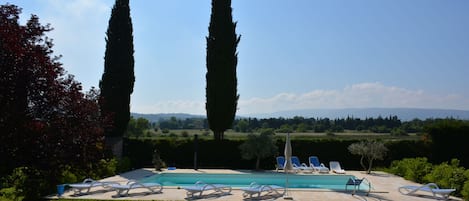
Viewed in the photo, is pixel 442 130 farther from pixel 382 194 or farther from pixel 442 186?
pixel 382 194

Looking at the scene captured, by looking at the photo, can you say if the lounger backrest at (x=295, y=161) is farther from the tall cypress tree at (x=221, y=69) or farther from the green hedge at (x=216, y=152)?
the tall cypress tree at (x=221, y=69)

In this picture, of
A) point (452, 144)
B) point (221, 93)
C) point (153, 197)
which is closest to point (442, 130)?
point (452, 144)

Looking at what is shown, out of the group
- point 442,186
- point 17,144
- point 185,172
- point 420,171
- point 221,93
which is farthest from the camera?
point 221,93

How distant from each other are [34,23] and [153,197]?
6.74m

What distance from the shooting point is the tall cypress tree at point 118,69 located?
24.2 meters

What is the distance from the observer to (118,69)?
24.3 m

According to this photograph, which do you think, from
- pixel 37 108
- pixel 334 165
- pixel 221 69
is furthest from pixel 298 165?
pixel 37 108

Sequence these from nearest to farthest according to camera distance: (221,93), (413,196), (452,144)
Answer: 1. (413,196)
2. (452,144)
3. (221,93)

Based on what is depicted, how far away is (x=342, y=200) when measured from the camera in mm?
13602

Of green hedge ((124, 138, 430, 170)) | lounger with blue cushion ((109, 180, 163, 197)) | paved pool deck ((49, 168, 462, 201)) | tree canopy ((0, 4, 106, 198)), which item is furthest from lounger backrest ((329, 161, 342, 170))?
tree canopy ((0, 4, 106, 198))

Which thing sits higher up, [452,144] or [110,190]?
[452,144]

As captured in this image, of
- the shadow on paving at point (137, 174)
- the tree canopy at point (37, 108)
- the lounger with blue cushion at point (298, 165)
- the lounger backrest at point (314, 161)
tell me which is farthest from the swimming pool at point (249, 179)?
the tree canopy at point (37, 108)

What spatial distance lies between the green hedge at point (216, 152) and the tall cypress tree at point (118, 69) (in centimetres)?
155

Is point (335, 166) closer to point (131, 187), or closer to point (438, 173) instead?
point (438, 173)
